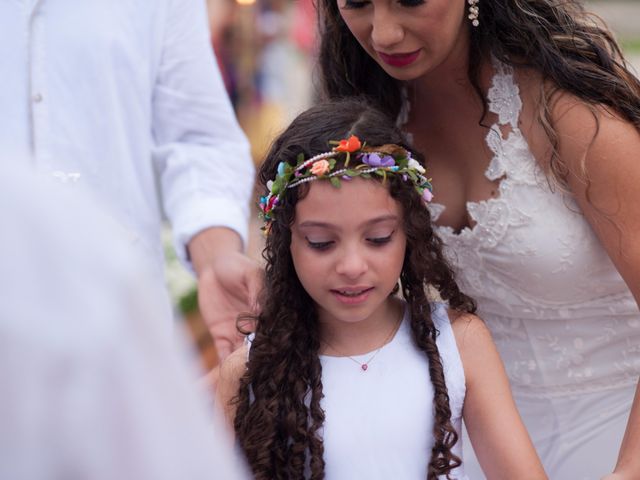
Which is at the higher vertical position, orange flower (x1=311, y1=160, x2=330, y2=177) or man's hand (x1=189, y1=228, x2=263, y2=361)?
orange flower (x1=311, y1=160, x2=330, y2=177)

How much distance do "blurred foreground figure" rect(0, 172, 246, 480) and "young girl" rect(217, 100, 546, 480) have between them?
4.34 feet

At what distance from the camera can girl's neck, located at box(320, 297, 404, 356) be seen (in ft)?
7.47

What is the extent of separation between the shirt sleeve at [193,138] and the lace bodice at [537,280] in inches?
26.9

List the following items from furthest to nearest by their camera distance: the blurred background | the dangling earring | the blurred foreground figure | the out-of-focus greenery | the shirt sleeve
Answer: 1. the blurred background
2. the out-of-focus greenery
3. the shirt sleeve
4. the dangling earring
5. the blurred foreground figure

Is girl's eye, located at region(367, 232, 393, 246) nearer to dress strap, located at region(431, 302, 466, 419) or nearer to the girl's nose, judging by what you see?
the girl's nose

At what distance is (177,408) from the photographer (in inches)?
31.4

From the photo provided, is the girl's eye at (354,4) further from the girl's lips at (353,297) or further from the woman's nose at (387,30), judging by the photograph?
the girl's lips at (353,297)

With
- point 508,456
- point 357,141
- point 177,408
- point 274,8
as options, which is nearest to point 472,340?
point 508,456

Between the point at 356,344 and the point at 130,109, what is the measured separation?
1.06 meters

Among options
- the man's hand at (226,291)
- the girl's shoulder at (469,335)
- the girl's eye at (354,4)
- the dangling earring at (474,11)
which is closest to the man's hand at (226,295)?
the man's hand at (226,291)

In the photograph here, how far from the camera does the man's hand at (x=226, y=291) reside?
8.66ft

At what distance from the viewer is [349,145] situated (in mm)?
2207

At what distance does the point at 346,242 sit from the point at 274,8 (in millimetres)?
10287

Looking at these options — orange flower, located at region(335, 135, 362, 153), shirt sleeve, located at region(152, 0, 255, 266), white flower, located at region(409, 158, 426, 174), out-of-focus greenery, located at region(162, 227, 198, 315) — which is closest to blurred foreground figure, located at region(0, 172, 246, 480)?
orange flower, located at region(335, 135, 362, 153)
